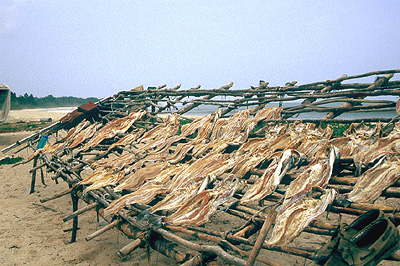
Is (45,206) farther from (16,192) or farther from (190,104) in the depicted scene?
(190,104)

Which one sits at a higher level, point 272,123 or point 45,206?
point 272,123

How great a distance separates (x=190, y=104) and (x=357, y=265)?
15.6ft

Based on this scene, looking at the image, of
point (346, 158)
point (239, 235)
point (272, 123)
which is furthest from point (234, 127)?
point (239, 235)

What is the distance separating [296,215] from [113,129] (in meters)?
4.47

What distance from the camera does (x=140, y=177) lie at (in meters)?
3.52

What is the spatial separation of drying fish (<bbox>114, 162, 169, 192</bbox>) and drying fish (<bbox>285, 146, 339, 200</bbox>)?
1769mm

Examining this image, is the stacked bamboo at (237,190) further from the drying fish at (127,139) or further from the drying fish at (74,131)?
the drying fish at (74,131)

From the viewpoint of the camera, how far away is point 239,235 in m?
2.18

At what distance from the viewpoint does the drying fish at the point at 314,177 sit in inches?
86.5

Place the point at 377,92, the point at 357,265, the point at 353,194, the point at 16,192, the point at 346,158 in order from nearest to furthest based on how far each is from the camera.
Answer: the point at 357,265 → the point at 353,194 → the point at 346,158 → the point at 377,92 → the point at 16,192

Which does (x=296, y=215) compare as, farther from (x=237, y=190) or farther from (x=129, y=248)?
(x=129, y=248)

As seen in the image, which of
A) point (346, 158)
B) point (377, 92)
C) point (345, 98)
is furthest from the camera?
point (345, 98)

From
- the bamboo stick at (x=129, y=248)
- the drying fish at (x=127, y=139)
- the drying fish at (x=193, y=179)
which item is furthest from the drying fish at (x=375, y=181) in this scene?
the drying fish at (x=127, y=139)

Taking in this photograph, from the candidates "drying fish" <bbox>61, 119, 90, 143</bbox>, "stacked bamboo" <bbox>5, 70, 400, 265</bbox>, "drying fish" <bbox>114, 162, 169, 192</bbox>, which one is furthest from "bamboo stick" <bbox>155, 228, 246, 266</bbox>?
"drying fish" <bbox>61, 119, 90, 143</bbox>
